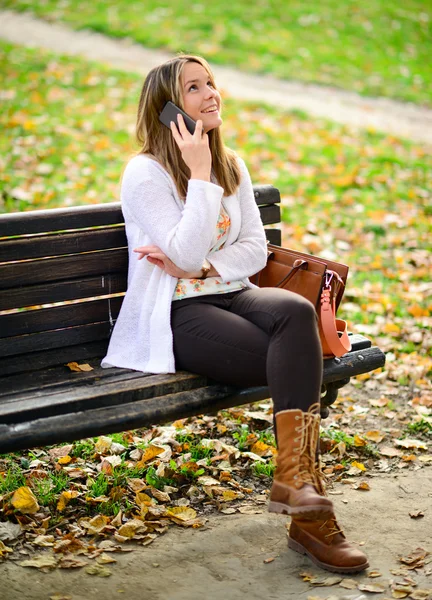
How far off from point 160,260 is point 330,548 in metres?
1.26

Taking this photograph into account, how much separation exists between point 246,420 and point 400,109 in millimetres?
8058

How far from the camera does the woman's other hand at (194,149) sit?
10.8ft

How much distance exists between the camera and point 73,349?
11.5 ft

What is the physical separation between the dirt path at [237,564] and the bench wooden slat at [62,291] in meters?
1.02

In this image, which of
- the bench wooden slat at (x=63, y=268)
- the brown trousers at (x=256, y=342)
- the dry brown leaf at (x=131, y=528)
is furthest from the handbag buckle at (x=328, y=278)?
the dry brown leaf at (x=131, y=528)

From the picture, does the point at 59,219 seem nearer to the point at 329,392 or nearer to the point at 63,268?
the point at 63,268

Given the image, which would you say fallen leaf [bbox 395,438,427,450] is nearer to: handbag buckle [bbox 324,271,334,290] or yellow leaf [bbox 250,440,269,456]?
yellow leaf [bbox 250,440,269,456]

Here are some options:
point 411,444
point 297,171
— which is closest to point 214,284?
point 411,444

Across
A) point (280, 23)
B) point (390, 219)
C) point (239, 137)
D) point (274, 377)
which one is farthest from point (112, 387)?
point (280, 23)

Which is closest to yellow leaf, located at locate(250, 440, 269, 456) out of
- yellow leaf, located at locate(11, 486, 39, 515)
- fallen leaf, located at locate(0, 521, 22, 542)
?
yellow leaf, located at locate(11, 486, 39, 515)

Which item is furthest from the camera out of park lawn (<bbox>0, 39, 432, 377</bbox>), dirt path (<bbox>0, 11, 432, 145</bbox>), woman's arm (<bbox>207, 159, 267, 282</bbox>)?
dirt path (<bbox>0, 11, 432, 145</bbox>)

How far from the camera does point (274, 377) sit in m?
2.97

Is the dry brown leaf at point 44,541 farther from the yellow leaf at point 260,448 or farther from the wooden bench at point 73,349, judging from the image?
the yellow leaf at point 260,448

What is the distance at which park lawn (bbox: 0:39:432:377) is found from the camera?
19.4 feet
